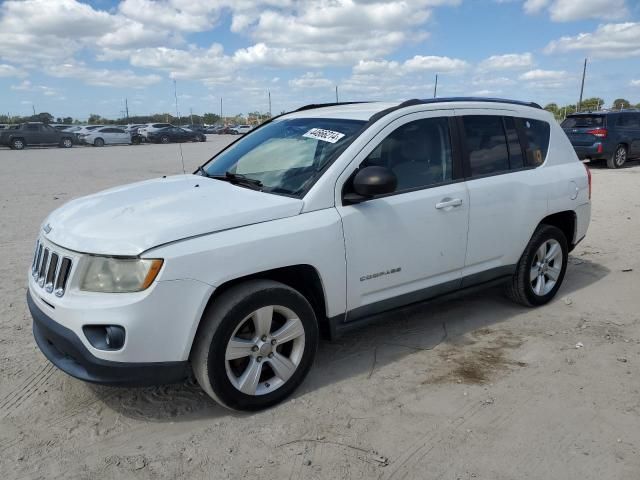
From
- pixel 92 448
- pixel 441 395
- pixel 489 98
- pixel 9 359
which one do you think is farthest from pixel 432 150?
pixel 9 359

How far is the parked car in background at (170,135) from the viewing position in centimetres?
3516

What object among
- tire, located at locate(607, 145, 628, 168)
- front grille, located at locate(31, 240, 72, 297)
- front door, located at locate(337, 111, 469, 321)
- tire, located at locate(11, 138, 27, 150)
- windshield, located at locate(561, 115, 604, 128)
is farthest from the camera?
tire, located at locate(11, 138, 27, 150)

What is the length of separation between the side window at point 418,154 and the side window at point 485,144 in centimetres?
24

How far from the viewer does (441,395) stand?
3332mm

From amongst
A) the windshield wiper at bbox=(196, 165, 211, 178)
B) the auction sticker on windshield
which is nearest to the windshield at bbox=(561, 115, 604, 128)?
the auction sticker on windshield

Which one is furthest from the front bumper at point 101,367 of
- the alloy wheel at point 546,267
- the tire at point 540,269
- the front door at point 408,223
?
the alloy wheel at point 546,267

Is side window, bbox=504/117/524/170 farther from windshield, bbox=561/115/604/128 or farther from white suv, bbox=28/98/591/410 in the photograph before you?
windshield, bbox=561/115/604/128

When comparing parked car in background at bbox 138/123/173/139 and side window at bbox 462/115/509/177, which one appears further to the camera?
Result: parked car in background at bbox 138/123/173/139

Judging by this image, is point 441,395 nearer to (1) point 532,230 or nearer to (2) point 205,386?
(2) point 205,386

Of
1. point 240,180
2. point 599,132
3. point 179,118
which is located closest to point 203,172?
point 240,180

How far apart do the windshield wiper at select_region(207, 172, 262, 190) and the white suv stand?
0.06ft

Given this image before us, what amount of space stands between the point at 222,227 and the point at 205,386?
89 centimetres

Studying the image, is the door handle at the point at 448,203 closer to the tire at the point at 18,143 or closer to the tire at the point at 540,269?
the tire at the point at 540,269

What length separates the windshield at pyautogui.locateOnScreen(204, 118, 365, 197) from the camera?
3.44 m
